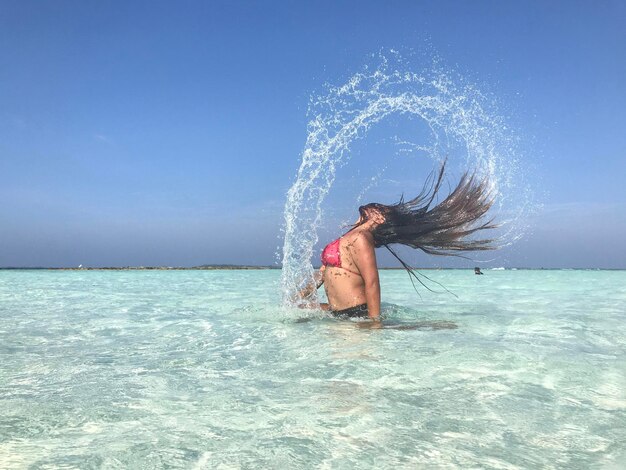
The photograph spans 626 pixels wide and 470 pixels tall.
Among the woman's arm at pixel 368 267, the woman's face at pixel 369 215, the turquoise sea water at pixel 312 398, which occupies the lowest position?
the turquoise sea water at pixel 312 398

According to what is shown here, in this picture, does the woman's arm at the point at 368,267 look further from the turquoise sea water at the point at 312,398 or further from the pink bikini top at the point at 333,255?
the turquoise sea water at the point at 312,398

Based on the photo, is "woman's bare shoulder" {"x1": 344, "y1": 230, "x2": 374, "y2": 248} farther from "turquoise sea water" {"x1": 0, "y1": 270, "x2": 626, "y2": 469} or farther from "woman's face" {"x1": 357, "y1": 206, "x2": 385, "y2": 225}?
"turquoise sea water" {"x1": 0, "y1": 270, "x2": 626, "y2": 469}

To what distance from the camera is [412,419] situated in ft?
11.5

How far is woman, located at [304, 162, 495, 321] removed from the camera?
755 centimetres

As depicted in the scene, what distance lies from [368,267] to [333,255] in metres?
0.60

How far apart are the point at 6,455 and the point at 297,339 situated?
4.05 m

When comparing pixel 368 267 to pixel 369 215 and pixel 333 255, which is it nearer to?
pixel 333 255

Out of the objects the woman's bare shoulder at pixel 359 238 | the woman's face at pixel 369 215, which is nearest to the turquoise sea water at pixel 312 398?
the woman's bare shoulder at pixel 359 238

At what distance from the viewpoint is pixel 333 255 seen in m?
7.72

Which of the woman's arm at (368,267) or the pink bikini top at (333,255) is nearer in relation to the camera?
the woman's arm at (368,267)

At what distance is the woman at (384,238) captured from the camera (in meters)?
7.55

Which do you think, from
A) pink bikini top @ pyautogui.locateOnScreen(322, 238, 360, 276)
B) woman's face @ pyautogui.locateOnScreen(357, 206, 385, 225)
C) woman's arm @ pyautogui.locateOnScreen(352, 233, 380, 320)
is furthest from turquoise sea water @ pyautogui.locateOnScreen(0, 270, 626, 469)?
woman's face @ pyautogui.locateOnScreen(357, 206, 385, 225)

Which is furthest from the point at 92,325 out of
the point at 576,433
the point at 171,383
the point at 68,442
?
the point at 576,433

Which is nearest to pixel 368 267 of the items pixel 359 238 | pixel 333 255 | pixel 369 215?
pixel 359 238
